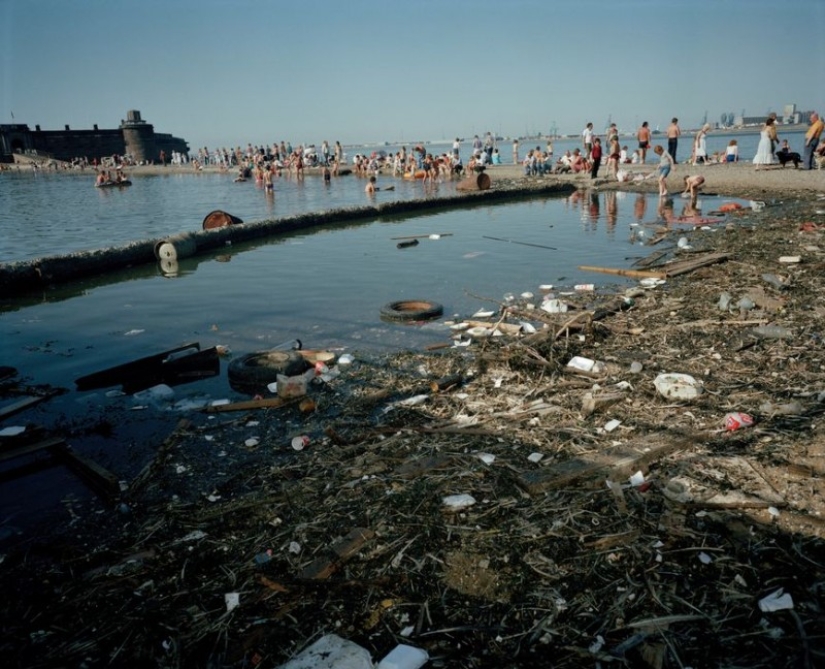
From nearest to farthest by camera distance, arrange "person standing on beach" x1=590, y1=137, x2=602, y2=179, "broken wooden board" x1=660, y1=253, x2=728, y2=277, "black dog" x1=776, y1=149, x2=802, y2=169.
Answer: "broken wooden board" x1=660, y1=253, x2=728, y2=277
"black dog" x1=776, y1=149, x2=802, y2=169
"person standing on beach" x1=590, y1=137, x2=602, y2=179

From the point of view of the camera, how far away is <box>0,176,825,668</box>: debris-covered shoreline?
8.71ft

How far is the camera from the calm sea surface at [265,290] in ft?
20.3

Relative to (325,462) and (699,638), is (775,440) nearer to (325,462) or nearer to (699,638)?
(699,638)

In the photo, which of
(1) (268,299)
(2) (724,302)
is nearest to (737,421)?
(2) (724,302)

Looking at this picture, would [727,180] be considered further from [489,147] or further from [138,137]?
[138,137]

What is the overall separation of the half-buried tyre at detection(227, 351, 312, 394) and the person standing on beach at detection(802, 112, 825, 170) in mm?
22593

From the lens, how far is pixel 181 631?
2.80m

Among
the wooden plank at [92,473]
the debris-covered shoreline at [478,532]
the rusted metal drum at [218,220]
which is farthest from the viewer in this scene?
the rusted metal drum at [218,220]

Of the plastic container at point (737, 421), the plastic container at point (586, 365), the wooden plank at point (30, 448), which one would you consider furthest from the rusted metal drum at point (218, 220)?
the plastic container at point (737, 421)

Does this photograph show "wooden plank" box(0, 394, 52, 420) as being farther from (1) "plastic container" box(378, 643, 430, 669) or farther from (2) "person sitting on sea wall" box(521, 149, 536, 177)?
(2) "person sitting on sea wall" box(521, 149, 536, 177)

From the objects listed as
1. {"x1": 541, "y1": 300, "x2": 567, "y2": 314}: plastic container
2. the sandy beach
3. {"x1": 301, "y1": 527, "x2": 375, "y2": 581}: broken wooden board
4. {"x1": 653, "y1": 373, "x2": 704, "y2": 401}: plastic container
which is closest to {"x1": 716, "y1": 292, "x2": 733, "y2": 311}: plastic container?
{"x1": 541, "y1": 300, "x2": 567, "y2": 314}: plastic container

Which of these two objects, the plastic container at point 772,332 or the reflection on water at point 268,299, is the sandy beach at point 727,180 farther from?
the plastic container at point 772,332

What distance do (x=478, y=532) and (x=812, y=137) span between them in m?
25.1

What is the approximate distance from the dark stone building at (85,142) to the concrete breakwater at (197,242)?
70396mm
